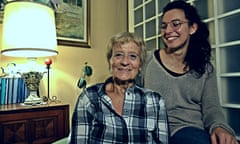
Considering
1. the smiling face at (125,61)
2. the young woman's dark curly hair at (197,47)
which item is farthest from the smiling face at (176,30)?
the smiling face at (125,61)

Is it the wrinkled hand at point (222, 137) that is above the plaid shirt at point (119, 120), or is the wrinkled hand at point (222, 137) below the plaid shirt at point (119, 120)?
below

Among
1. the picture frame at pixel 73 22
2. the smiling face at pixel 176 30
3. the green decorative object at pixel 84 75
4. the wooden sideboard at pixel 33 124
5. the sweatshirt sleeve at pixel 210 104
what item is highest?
the picture frame at pixel 73 22

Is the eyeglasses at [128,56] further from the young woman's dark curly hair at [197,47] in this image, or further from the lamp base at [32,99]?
the lamp base at [32,99]

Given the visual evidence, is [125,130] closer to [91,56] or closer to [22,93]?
[22,93]

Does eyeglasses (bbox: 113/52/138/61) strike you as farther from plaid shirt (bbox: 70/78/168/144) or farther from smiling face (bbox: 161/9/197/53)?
smiling face (bbox: 161/9/197/53)

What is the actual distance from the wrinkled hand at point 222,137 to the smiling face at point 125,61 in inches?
18.5

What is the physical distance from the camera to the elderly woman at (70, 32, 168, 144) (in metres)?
0.97

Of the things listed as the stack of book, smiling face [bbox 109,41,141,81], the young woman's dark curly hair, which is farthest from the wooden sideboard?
the young woman's dark curly hair

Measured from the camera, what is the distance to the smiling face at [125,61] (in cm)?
109

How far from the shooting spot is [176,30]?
1.33 metres

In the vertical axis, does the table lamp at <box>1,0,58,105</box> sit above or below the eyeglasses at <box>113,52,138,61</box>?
above

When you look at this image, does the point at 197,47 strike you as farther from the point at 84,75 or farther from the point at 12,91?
the point at 12,91

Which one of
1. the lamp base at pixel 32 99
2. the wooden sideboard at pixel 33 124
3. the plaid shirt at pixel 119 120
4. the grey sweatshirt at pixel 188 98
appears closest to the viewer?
the plaid shirt at pixel 119 120

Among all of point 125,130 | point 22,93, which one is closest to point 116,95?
point 125,130
